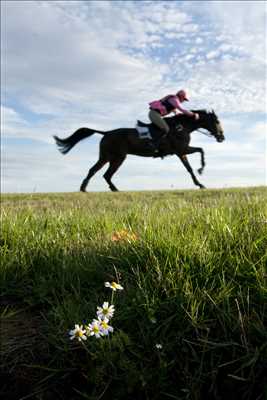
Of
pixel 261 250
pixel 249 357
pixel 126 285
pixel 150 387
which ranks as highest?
pixel 261 250

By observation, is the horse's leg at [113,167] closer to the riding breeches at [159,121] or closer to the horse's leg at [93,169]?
the horse's leg at [93,169]

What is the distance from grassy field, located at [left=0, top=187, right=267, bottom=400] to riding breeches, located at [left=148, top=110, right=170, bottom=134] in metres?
12.5

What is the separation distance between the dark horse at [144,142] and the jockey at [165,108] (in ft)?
1.00

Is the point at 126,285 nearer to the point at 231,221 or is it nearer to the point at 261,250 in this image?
the point at 261,250

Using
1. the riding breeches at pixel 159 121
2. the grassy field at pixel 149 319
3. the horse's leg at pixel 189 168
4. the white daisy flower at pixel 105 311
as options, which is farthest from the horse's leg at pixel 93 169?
the white daisy flower at pixel 105 311

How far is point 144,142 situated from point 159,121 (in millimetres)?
967

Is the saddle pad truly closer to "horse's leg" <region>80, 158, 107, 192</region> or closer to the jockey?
the jockey

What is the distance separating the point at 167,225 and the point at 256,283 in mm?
1059

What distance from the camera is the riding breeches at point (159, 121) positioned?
49.6 feet

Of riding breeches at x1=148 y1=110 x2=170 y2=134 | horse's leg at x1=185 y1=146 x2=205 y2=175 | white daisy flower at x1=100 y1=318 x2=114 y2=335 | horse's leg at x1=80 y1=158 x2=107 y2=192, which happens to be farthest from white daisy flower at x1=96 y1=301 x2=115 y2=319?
horse's leg at x1=80 y1=158 x2=107 y2=192

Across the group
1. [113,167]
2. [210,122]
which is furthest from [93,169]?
[210,122]

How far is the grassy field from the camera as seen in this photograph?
1.96 m

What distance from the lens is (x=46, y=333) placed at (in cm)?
229

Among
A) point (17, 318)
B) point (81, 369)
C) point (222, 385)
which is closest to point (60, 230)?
point (17, 318)
